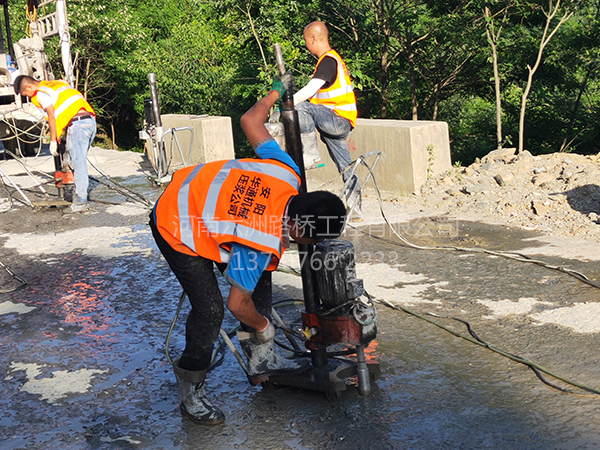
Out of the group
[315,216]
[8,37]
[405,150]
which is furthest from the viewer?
[8,37]

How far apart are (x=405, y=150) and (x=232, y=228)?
5501 millimetres

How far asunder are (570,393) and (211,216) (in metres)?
2.02

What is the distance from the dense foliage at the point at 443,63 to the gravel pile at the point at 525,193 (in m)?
3.63

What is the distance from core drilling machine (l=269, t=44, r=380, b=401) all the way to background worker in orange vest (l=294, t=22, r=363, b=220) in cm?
299

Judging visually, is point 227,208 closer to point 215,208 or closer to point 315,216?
point 215,208

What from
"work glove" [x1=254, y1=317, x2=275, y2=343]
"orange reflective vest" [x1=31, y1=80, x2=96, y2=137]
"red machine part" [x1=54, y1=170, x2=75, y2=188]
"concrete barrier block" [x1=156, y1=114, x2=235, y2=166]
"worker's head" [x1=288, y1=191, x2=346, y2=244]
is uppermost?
"orange reflective vest" [x1=31, y1=80, x2=96, y2=137]

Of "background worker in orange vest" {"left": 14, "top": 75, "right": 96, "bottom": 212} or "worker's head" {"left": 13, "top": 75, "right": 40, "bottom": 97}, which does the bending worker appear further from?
"worker's head" {"left": 13, "top": 75, "right": 40, "bottom": 97}

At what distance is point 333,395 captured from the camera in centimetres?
340

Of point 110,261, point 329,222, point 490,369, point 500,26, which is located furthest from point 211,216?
point 500,26

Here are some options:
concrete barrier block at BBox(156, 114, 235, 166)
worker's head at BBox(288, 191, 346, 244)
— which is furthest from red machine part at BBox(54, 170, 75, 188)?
worker's head at BBox(288, 191, 346, 244)

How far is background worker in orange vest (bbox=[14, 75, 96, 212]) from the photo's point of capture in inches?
326

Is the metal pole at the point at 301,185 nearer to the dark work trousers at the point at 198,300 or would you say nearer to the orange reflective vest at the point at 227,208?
the orange reflective vest at the point at 227,208

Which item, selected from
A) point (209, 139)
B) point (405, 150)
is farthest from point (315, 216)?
point (209, 139)

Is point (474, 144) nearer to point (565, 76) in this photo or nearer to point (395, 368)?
point (565, 76)
